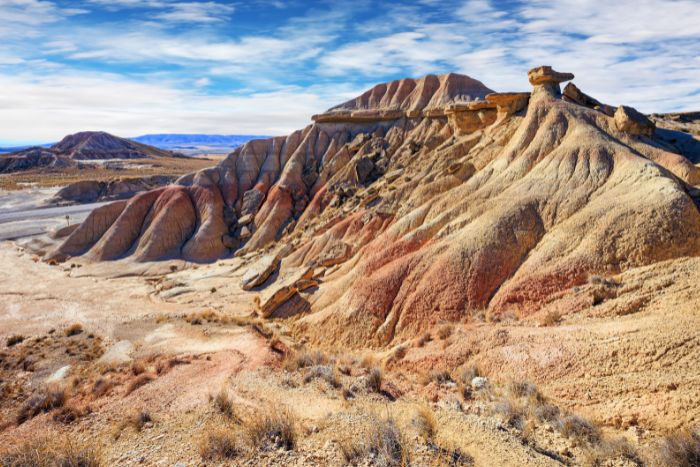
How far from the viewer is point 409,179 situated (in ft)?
86.8

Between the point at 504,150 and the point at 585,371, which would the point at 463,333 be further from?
the point at 504,150

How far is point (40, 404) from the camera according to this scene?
11680mm

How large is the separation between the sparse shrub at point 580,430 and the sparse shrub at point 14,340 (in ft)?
77.0

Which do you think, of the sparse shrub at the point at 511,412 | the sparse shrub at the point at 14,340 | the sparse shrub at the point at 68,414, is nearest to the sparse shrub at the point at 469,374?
the sparse shrub at the point at 511,412

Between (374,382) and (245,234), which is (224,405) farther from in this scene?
(245,234)

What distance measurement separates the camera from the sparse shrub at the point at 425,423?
759 centimetres

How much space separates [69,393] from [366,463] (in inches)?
430

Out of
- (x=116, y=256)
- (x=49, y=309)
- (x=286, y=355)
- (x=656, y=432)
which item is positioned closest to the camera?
(x=656, y=432)

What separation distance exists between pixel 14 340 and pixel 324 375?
17.7m

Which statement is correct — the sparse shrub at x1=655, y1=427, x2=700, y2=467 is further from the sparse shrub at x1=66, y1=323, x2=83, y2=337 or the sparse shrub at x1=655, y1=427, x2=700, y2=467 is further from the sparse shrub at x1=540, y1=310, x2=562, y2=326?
the sparse shrub at x1=66, y1=323, x2=83, y2=337

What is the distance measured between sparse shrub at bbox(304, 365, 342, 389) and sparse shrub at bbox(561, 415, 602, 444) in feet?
18.1

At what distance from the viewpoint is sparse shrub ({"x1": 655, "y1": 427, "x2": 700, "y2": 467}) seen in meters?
6.25

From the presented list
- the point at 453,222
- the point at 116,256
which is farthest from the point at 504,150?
the point at 116,256

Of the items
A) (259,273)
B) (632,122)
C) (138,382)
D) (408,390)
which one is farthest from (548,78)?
(138,382)
